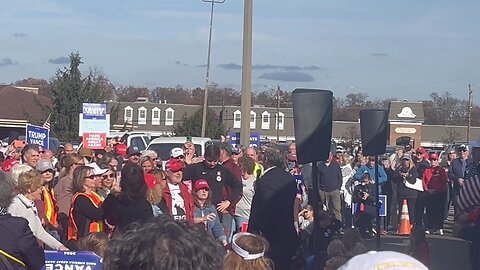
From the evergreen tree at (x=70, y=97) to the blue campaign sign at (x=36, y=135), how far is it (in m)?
22.3

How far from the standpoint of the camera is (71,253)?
712 cm

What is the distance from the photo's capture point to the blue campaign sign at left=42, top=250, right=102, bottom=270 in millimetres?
7074

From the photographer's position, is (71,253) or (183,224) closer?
(183,224)

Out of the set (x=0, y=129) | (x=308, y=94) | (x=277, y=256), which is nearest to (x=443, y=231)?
(x=277, y=256)

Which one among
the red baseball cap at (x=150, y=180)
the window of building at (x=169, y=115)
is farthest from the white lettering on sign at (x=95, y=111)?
the window of building at (x=169, y=115)

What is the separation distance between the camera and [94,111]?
20547mm

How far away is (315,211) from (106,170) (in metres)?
2.39

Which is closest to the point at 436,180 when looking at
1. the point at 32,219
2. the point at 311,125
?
the point at 311,125

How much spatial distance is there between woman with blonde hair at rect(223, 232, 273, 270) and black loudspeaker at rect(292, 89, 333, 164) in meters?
1.84

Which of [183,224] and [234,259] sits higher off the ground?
[183,224]

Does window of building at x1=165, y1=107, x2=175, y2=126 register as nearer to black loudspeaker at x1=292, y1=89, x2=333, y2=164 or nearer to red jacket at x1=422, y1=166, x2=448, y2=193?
red jacket at x1=422, y1=166, x2=448, y2=193

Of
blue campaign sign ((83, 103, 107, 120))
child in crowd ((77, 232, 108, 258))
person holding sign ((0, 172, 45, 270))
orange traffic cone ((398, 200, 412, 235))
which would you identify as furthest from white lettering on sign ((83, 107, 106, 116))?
person holding sign ((0, 172, 45, 270))

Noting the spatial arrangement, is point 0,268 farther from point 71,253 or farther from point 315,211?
point 315,211

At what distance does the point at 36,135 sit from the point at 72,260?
10.1m
